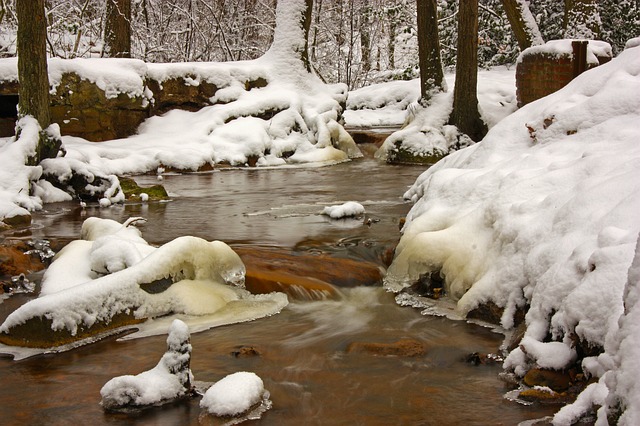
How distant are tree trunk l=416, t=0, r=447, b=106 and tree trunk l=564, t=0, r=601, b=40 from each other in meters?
2.86

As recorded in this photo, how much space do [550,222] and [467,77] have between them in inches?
360

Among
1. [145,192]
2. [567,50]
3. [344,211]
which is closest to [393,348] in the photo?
[344,211]

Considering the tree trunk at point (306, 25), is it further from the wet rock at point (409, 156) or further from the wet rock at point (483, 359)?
the wet rock at point (483, 359)

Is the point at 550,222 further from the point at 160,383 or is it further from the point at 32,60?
the point at 32,60

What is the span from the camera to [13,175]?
9508mm

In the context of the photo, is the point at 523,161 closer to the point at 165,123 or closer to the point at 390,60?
the point at 165,123

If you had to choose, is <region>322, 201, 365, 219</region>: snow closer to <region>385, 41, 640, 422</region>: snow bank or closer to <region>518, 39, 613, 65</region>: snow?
<region>385, 41, 640, 422</region>: snow bank

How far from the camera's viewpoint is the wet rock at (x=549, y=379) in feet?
12.7

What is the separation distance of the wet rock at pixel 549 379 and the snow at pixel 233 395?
1487mm

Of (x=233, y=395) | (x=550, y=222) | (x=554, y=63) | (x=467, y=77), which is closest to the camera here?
(x=233, y=395)

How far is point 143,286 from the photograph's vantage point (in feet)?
17.7

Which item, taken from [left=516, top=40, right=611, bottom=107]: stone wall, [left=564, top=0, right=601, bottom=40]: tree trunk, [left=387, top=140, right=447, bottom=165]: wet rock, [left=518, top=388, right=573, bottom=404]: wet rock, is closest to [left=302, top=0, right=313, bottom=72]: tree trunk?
[left=387, top=140, right=447, bottom=165]: wet rock

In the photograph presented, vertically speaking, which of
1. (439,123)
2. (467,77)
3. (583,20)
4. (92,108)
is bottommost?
(439,123)

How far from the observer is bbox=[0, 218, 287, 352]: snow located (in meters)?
4.91
